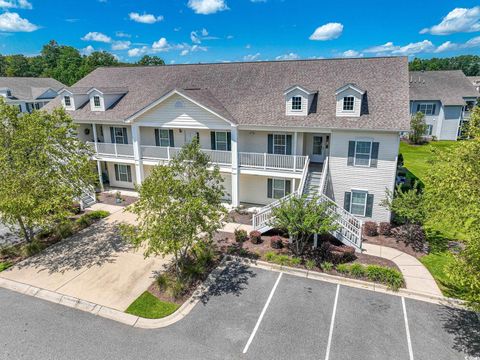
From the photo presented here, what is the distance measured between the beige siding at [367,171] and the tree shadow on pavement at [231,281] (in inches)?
347

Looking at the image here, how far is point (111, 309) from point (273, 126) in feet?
45.2

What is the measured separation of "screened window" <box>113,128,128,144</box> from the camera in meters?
26.3

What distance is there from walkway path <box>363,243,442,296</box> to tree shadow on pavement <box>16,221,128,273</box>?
13816mm

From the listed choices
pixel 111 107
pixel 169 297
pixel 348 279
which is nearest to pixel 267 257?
pixel 348 279

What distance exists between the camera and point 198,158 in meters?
15.1

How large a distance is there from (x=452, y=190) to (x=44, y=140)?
58.7 feet

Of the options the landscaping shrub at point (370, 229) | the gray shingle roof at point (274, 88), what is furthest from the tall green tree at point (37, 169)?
the landscaping shrub at point (370, 229)

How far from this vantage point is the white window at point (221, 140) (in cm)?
2306

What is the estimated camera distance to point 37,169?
15516mm

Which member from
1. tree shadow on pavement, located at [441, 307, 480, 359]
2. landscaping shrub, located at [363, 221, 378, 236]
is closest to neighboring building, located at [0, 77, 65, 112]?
landscaping shrub, located at [363, 221, 378, 236]

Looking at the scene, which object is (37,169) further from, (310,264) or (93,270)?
(310,264)

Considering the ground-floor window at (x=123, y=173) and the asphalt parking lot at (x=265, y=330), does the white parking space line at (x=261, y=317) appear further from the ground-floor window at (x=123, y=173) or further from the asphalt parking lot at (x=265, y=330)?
the ground-floor window at (x=123, y=173)

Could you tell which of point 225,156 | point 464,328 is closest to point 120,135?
point 225,156

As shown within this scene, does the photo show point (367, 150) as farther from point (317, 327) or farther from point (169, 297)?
point (169, 297)
